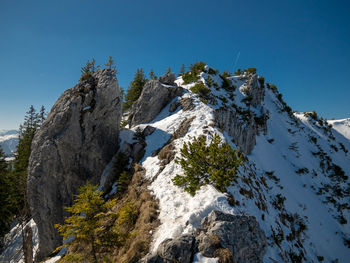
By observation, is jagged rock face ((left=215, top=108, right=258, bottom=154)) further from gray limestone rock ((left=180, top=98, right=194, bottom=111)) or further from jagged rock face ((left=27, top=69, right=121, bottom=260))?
jagged rock face ((left=27, top=69, right=121, bottom=260))

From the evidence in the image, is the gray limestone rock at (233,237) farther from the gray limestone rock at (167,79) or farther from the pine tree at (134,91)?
the pine tree at (134,91)

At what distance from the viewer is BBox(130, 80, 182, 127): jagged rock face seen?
2361cm

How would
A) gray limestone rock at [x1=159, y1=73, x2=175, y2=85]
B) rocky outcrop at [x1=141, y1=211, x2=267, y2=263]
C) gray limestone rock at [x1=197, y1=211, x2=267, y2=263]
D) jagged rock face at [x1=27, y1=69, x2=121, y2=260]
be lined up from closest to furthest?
rocky outcrop at [x1=141, y1=211, x2=267, y2=263] → gray limestone rock at [x1=197, y1=211, x2=267, y2=263] → jagged rock face at [x1=27, y1=69, x2=121, y2=260] → gray limestone rock at [x1=159, y1=73, x2=175, y2=85]

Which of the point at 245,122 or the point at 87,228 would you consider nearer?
the point at 87,228

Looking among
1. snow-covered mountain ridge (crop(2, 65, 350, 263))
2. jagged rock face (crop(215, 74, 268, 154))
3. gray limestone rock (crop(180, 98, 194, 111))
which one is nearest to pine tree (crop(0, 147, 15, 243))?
snow-covered mountain ridge (crop(2, 65, 350, 263))

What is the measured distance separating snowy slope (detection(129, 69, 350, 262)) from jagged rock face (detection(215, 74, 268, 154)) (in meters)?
1.46

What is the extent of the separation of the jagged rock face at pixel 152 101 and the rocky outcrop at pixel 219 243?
18470mm

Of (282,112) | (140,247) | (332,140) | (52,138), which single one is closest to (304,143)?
(282,112)

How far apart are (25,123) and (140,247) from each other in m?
40.7

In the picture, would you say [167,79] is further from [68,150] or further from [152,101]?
[68,150]

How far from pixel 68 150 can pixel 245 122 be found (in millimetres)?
25146

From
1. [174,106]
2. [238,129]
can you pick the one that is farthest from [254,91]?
[174,106]

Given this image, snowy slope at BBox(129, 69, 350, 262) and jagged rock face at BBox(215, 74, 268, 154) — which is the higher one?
jagged rock face at BBox(215, 74, 268, 154)

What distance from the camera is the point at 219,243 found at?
5.60 metres
